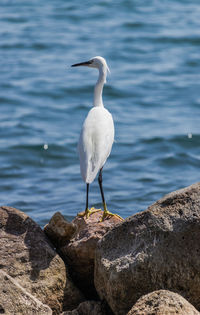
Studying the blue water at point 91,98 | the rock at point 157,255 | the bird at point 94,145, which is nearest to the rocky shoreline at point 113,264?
the rock at point 157,255

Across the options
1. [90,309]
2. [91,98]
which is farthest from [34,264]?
[91,98]

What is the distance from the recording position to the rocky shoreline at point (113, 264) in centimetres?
388

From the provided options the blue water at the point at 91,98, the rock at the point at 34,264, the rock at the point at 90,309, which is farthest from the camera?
the blue water at the point at 91,98

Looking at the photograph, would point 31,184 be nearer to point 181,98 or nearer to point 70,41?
point 181,98

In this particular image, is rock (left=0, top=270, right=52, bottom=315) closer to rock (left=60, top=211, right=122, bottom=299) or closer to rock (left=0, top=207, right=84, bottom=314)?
rock (left=0, top=207, right=84, bottom=314)

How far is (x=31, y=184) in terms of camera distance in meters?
9.58

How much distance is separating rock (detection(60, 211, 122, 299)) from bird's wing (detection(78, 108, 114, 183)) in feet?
1.96

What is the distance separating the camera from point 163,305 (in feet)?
11.6

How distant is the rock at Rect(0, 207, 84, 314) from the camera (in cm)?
454

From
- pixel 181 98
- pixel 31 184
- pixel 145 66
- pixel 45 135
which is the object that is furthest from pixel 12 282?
pixel 145 66

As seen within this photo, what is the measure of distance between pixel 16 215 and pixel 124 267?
3.61 ft

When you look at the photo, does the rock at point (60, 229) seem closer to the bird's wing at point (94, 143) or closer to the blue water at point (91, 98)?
the bird's wing at point (94, 143)

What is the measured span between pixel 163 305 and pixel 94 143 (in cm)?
263

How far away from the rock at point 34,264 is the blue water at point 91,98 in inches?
123
